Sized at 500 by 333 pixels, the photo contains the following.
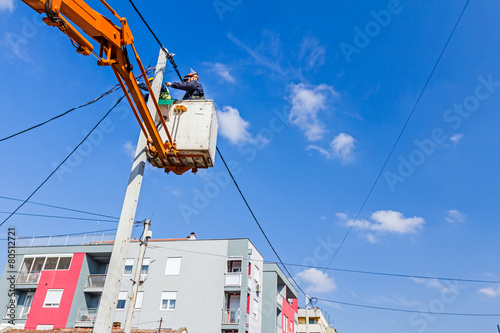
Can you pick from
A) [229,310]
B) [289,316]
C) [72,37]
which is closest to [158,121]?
[72,37]

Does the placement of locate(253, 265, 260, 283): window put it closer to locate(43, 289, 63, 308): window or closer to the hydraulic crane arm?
locate(43, 289, 63, 308): window

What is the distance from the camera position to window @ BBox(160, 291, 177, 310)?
31.5 meters

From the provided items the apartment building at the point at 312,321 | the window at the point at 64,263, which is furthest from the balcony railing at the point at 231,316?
the apartment building at the point at 312,321

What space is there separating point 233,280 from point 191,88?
969 inches

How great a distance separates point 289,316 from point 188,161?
3788 centimetres

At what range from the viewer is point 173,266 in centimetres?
3322

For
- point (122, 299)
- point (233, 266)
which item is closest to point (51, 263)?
point (122, 299)

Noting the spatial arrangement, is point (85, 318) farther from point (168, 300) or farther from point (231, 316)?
point (231, 316)

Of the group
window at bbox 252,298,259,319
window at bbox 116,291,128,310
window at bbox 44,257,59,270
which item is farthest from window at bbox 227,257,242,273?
window at bbox 44,257,59,270

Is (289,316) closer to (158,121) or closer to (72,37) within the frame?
(158,121)

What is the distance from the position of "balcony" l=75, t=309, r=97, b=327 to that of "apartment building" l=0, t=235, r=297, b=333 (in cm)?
2

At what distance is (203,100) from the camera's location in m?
9.46

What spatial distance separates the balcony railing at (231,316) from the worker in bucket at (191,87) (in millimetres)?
24271

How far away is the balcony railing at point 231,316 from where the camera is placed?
30.4 metres
